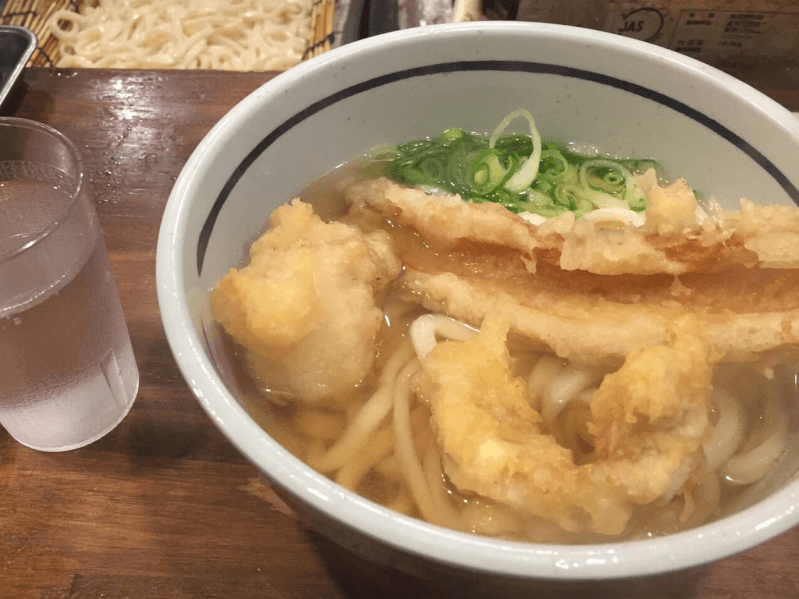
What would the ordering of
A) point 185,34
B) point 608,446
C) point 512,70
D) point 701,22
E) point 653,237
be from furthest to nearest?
point 185,34 < point 701,22 < point 512,70 < point 653,237 < point 608,446

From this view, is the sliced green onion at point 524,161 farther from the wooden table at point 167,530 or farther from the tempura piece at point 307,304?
the wooden table at point 167,530

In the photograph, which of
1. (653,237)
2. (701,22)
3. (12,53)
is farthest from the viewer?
(12,53)

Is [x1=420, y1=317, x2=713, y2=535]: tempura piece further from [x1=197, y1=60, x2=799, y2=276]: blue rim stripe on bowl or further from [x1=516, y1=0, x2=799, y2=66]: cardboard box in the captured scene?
[x1=516, y1=0, x2=799, y2=66]: cardboard box

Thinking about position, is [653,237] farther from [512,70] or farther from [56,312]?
[56,312]

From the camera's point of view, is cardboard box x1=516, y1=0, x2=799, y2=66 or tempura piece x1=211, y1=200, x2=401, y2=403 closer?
tempura piece x1=211, y1=200, x2=401, y2=403

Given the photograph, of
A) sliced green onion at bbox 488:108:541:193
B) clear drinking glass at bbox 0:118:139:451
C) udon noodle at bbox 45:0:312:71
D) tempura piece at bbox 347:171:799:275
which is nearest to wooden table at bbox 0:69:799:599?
clear drinking glass at bbox 0:118:139:451

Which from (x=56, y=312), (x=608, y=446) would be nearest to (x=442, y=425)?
(x=608, y=446)

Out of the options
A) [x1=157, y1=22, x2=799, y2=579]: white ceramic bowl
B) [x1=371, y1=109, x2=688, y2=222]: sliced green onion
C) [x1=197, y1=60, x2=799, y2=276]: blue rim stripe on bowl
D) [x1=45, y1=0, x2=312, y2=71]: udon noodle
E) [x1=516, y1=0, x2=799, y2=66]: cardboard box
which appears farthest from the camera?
[x1=45, y1=0, x2=312, y2=71]: udon noodle
